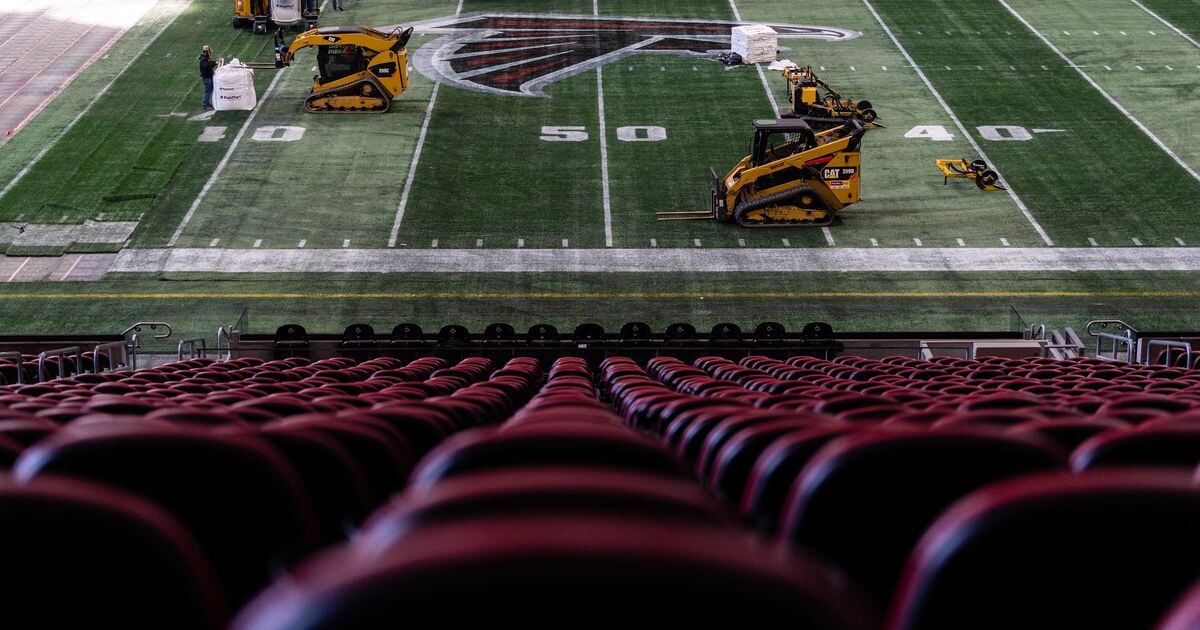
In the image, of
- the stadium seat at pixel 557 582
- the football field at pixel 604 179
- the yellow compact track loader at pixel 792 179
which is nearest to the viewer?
the stadium seat at pixel 557 582

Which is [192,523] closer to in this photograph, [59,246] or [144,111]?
[59,246]

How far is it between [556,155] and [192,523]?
30.0m

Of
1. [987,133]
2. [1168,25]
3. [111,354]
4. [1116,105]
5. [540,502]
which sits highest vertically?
[540,502]

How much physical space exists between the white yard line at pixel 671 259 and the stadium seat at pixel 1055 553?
23.9 m

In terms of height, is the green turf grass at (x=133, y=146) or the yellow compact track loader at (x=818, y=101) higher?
the yellow compact track loader at (x=818, y=101)

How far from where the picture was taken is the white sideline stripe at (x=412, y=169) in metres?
27.6

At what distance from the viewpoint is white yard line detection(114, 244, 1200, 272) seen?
25686 millimetres

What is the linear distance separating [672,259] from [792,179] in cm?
355

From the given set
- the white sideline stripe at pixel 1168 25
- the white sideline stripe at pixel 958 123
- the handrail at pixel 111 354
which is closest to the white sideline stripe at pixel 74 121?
the handrail at pixel 111 354

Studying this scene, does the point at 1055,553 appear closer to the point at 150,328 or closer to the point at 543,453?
the point at 543,453

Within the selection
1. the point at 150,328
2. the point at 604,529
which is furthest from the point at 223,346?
the point at 604,529

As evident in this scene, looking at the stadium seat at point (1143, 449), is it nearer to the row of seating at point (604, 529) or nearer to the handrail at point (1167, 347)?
the row of seating at point (604, 529)

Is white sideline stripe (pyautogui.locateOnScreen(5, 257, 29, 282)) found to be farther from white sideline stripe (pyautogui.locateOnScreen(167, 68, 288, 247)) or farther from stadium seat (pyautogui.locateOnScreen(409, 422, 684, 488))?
stadium seat (pyautogui.locateOnScreen(409, 422, 684, 488))

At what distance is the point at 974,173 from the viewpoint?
30.0 metres
